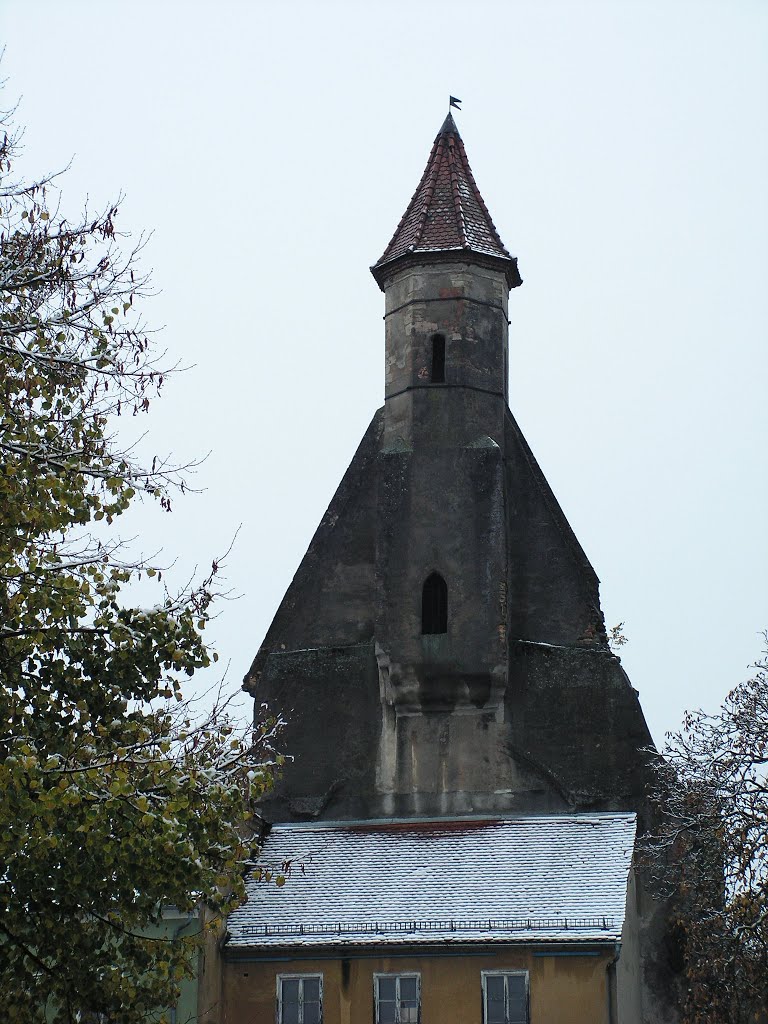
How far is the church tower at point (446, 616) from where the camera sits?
3192cm

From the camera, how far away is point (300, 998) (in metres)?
26.3

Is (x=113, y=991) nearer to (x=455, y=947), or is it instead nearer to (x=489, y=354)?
(x=455, y=947)

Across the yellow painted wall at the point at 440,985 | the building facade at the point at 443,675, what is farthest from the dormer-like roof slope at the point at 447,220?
the yellow painted wall at the point at 440,985

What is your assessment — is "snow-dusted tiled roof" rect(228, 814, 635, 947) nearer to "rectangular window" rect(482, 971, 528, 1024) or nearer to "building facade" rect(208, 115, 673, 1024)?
"building facade" rect(208, 115, 673, 1024)

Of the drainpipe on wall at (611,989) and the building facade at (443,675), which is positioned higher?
the building facade at (443,675)

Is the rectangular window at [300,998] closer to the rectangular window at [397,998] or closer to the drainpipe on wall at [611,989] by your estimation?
the rectangular window at [397,998]

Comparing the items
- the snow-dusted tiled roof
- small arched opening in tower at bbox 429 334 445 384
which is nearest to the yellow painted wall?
the snow-dusted tiled roof

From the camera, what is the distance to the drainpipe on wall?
25061mm

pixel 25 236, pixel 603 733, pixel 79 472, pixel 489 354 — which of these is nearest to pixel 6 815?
pixel 79 472

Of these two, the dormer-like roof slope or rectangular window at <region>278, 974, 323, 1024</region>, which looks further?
the dormer-like roof slope

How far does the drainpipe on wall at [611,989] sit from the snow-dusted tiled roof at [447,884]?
1.47ft

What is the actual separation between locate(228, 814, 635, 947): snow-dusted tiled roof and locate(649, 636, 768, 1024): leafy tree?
118cm

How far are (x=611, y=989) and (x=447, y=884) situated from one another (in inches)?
130

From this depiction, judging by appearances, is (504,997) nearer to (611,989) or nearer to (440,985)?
(440,985)
